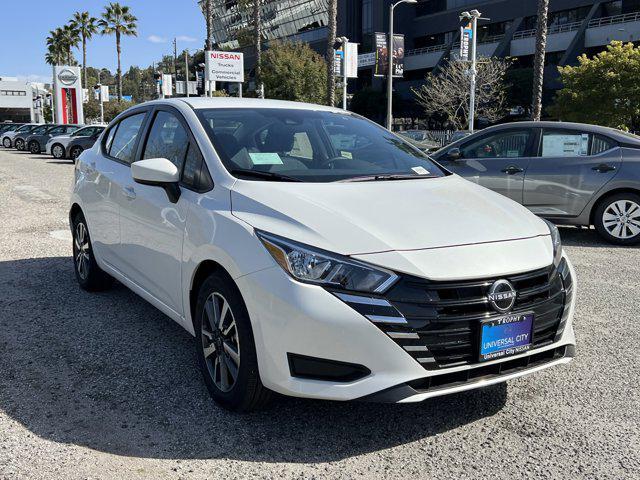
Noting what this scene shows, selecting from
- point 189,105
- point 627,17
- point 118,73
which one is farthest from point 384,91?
point 189,105

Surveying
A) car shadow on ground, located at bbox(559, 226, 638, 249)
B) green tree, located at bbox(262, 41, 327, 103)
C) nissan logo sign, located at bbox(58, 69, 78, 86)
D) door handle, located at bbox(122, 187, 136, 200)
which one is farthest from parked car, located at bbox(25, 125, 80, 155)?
door handle, located at bbox(122, 187, 136, 200)

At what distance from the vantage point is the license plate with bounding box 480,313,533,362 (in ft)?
9.32

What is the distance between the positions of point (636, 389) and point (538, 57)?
78.5 feet

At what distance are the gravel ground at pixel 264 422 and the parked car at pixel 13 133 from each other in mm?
37791

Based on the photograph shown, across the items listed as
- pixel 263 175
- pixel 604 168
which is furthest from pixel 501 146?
pixel 263 175

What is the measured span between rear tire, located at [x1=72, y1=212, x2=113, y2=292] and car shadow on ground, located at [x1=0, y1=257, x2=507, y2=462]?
83 cm

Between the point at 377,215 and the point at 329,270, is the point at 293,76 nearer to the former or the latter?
the point at 377,215

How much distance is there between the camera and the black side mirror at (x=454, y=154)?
329 inches

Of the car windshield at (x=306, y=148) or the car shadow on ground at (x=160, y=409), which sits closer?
the car shadow on ground at (x=160, y=409)

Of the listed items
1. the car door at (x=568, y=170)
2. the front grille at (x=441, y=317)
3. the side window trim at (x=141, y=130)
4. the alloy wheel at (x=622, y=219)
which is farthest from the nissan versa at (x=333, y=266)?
the alloy wheel at (x=622, y=219)

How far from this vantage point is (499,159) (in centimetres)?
868

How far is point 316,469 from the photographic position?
2.83m

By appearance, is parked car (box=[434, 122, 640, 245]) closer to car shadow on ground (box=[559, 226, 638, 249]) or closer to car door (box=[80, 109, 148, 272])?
car shadow on ground (box=[559, 226, 638, 249])

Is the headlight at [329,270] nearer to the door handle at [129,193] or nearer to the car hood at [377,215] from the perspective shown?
the car hood at [377,215]
